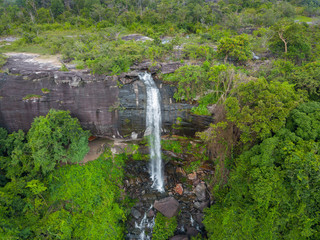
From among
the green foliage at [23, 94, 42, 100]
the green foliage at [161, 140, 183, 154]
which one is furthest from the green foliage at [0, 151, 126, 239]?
the green foliage at [23, 94, 42, 100]

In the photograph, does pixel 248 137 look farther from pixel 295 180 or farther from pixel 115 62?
pixel 115 62

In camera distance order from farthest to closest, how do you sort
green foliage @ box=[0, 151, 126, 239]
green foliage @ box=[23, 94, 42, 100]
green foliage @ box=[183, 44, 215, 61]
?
green foliage @ box=[183, 44, 215, 61]
green foliage @ box=[23, 94, 42, 100]
green foliage @ box=[0, 151, 126, 239]

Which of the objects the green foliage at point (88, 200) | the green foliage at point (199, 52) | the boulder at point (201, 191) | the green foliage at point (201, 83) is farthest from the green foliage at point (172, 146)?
the green foliage at point (199, 52)

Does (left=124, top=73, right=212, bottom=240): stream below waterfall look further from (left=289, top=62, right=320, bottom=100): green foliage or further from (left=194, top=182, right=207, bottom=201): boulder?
(left=289, top=62, right=320, bottom=100): green foliage

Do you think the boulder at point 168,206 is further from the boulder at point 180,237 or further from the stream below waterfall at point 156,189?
the boulder at point 180,237

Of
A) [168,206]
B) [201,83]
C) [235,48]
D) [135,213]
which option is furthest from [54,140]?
[235,48]

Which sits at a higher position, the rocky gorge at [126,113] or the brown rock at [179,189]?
the rocky gorge at [126,113]

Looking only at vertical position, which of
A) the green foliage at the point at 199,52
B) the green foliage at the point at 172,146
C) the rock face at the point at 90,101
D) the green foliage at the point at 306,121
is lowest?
the green foliage at the point at 172,146

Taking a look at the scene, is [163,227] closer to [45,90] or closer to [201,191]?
[201,191]
